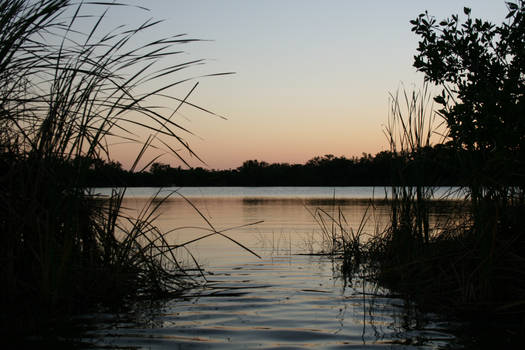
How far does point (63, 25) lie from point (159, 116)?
3.30 feet

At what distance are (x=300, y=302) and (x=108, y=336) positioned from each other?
1.76 metres

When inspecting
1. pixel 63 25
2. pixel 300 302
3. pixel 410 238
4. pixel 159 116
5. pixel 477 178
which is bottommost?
pixel 300 302

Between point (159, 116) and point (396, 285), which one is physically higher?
point (159, 116)

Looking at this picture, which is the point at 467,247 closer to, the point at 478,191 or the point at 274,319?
the point at 478,191

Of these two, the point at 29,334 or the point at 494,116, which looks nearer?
the point at 29,334

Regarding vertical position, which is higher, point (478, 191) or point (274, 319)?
point (478, 191)

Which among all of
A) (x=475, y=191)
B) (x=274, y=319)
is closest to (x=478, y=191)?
(x=475, y=191)

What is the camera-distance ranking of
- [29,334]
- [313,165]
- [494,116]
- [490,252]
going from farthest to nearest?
1. [313,165]
2. [494,116]
3. [490,252]
4. [29,334]

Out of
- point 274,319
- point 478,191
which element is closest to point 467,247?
point 478,191

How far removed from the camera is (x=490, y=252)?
388 centimetres

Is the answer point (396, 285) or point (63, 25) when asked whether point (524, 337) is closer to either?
point (396, 285)

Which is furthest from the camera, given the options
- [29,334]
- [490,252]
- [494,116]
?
[494,116]

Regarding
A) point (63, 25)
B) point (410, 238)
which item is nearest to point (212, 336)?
point (63, 25)

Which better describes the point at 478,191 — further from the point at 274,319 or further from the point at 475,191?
the point at 274,319
